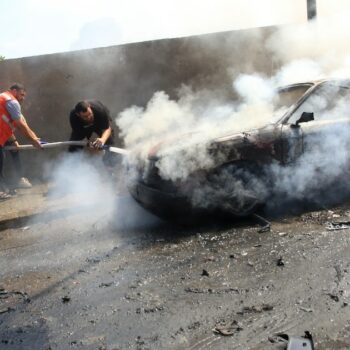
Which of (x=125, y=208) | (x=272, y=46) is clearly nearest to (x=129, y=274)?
(x=125, y=208)

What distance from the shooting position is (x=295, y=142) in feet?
16.3

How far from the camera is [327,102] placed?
212 inches

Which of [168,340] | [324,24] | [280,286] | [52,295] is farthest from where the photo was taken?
[324,24]

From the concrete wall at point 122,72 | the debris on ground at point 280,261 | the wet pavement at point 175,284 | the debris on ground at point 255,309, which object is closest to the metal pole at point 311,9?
the concrete wall at point 122,72

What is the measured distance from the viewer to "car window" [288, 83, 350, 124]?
207 inches

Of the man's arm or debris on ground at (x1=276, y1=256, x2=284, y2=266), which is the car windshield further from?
the man's arm

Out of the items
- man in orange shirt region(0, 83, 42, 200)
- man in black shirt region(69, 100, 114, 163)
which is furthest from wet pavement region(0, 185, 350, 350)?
man in orange shirt region(0, 83, 42, 200)

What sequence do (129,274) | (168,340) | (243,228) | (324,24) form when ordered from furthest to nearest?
(324,24) → (243,228) → (129,274) → (168,340)

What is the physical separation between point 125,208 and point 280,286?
2.79 m

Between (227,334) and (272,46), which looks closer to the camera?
(227,334)

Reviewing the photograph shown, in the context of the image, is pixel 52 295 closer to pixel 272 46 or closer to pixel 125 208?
pixel 125 208

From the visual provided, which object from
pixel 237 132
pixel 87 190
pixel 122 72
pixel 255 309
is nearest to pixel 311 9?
pixel 122 72

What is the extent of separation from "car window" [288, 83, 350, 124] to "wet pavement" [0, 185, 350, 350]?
3.75 ft

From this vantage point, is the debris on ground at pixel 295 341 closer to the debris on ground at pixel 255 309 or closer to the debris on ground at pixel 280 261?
the debris on ground at pixel 255 309
